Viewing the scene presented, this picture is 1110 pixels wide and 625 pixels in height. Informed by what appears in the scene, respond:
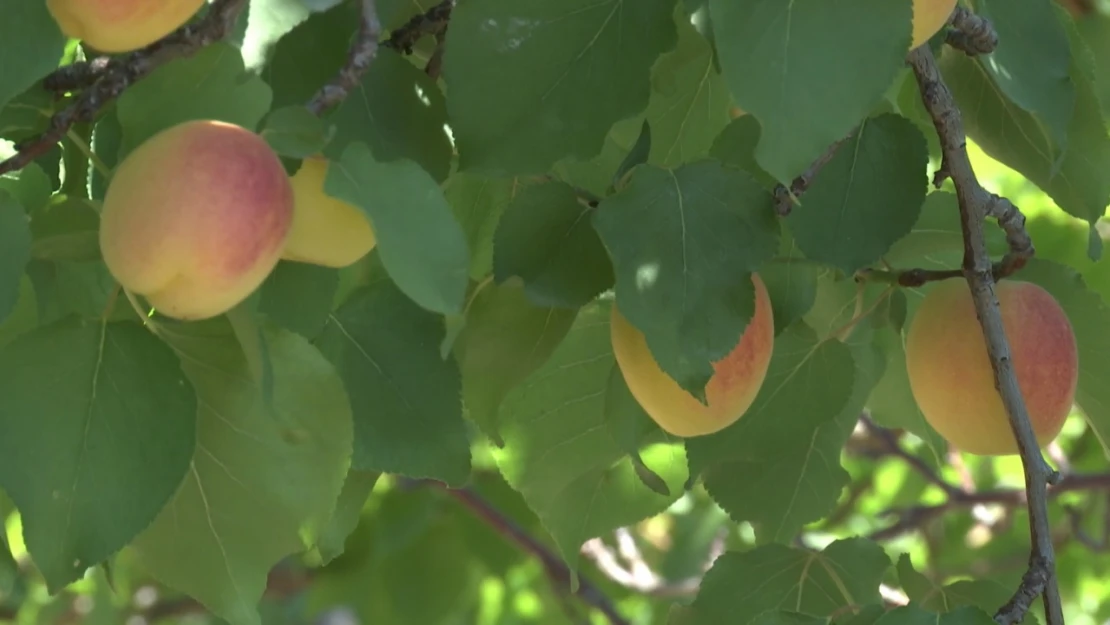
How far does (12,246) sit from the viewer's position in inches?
24.9

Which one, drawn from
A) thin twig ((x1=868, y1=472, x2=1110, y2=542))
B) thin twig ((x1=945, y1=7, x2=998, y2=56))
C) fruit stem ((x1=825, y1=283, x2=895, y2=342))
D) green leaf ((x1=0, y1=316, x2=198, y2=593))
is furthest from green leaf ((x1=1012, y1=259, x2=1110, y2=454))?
thin twig ((x1=868, y1=472, x2=1110, y2=542))

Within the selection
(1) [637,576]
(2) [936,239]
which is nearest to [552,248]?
(2) [936,239]

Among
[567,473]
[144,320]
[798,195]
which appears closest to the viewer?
[144,320]

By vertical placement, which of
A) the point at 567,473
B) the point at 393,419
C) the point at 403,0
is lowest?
the point at 567,473

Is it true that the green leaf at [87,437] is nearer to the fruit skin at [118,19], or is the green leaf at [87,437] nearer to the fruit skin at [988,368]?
the fruit skin at [118,19]

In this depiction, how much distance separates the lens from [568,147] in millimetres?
750

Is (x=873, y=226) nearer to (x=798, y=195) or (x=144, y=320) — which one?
(x=798, y=195)

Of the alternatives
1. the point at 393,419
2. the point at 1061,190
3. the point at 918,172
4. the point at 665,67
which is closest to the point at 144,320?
the point at 393,419

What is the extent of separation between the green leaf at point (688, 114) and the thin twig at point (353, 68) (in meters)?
0.33

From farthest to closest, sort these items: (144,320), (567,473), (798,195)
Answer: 1. (567,473)
2. (798,195)
3. (144,320)

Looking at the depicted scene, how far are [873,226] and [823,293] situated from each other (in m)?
0.19

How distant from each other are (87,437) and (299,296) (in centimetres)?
20

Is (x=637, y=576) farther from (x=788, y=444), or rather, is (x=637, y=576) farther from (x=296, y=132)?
(x=296, y=132)

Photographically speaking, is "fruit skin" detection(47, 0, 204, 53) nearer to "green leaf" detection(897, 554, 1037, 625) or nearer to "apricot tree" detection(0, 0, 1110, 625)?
"apricot tree" detection(0, 0, 1110, 625)
